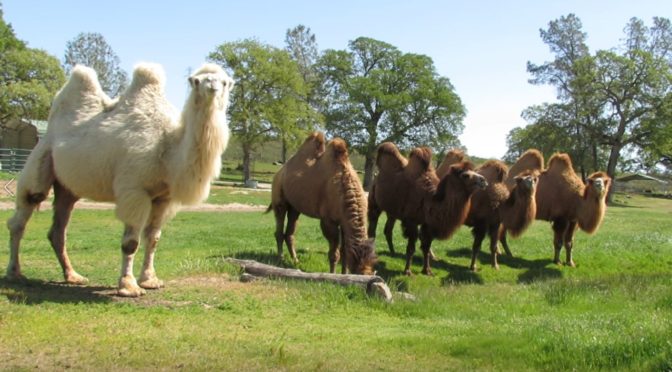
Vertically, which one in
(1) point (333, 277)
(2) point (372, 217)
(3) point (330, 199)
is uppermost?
(3) point (330, 199)

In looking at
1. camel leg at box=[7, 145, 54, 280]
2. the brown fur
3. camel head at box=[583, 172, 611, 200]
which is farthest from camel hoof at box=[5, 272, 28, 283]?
camel head at box=[583, 172, 611, 200]

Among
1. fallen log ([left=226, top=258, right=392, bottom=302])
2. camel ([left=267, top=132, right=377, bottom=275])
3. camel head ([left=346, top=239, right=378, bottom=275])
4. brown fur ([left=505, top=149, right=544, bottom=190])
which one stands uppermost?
brown fur ([left=505, top=149, right=544, bottom=190])

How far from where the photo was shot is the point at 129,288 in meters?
7.98

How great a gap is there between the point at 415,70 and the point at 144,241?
51.8 m

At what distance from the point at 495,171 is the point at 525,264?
2.38 metres

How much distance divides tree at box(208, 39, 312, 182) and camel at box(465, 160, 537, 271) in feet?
112

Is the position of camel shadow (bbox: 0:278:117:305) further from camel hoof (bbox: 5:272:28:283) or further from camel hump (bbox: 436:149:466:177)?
camel hump (bbox: 436:149:466:177)

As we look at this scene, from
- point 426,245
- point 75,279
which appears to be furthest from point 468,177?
point 75,279

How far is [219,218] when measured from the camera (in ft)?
70.2

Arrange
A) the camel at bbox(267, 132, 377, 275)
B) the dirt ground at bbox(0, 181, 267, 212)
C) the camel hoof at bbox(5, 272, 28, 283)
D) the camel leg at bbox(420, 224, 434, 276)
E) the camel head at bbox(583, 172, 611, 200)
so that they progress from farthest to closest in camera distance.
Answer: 1. the dirt ground at bbox(0, 181, 267, 212)
2. the camel head at bbox(583, 172, 611, 200)
3. the camel leg at bbox(420, 224, 434, 276)
4. the camel at bbox(267, 132, 377, 275)
5. the camel hoof at bbox(5, 272, 28, 283)

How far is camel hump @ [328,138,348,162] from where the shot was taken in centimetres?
1146

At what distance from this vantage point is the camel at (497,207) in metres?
14.6

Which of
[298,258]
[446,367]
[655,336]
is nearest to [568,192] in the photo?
[298,258]

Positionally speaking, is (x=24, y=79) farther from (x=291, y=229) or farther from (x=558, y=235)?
(x=558, y=235)
